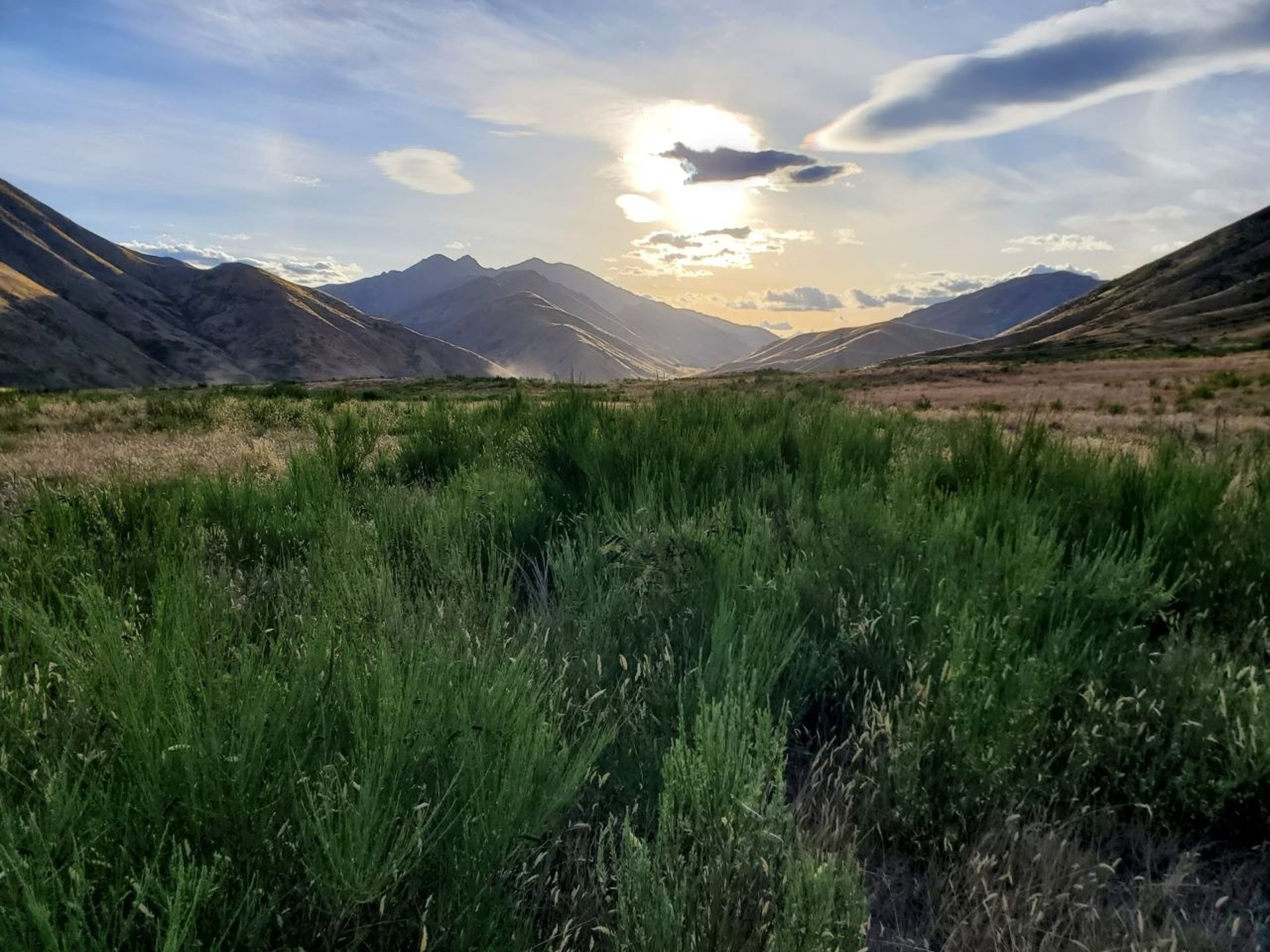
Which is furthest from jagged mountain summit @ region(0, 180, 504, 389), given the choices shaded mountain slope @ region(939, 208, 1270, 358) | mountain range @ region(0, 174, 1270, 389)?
shaded mountain slope @ region(939, 208, 1270, 358)

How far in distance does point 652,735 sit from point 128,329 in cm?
19418

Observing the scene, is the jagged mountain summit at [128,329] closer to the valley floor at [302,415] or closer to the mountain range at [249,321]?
the mountain range at [249,321]

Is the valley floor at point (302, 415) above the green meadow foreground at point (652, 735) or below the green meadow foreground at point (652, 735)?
above

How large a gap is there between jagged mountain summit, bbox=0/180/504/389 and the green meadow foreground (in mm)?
144058

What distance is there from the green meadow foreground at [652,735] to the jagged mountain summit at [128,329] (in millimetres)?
144058

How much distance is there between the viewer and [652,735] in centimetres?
216

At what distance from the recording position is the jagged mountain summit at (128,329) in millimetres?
122750

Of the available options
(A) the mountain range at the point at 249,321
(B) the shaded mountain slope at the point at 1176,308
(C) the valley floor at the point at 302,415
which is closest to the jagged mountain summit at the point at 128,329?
(A) the mountain range at the point at 249,321

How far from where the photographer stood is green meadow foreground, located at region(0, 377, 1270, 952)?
4.53 ft

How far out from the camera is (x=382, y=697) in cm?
159

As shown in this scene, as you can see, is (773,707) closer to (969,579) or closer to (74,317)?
(969,579)

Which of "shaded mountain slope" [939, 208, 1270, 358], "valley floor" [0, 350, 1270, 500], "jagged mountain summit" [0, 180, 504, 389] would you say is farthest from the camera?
"jagged mountain summit" [0, 180, 504, 389]

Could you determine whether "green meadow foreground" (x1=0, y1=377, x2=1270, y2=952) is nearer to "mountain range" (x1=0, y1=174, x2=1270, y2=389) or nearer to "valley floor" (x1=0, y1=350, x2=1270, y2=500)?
"valley floor" (x1=0, y1=350, x2=1270, y2=500)

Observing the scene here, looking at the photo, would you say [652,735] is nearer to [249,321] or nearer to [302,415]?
[302,415]
